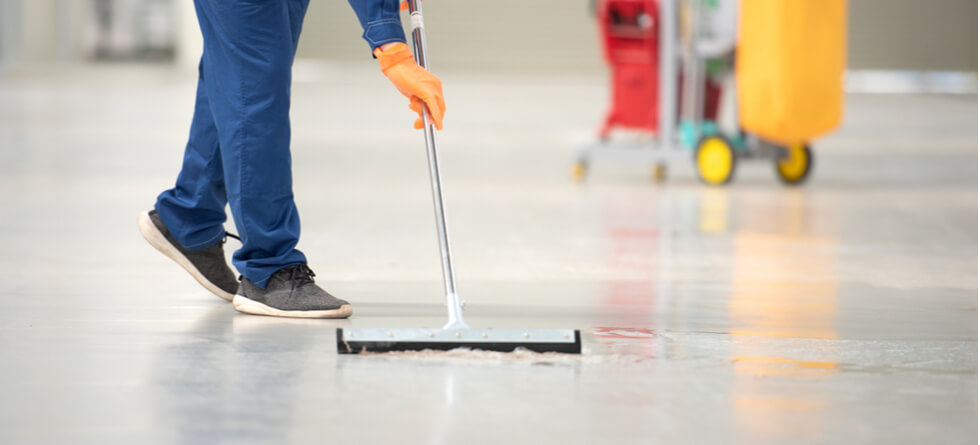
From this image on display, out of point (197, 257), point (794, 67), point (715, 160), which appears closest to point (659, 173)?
point (715, 160)

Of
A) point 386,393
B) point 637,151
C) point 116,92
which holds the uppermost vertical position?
point 116,92

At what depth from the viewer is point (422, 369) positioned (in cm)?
196

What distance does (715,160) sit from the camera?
540cm

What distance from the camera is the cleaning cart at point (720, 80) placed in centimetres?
488

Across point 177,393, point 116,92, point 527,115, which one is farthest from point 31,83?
point 177,393

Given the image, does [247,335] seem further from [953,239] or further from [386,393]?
[953,239]

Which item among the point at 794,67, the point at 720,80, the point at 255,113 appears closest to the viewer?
the point at 255,113

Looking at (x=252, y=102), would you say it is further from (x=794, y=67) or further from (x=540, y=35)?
(x=540, y=35)

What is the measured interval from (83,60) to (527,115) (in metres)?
13.0

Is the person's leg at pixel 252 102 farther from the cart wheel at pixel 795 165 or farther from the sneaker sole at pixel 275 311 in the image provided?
the cart wheel at pixel 795 165

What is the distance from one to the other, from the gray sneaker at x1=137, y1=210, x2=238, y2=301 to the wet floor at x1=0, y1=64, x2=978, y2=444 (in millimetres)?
56

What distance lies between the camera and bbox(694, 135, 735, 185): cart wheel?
5352 mm

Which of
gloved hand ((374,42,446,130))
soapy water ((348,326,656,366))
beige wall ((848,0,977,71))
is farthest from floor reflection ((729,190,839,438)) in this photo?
beige wall ((848,0,977,71))

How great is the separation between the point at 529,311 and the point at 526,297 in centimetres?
A: 17
